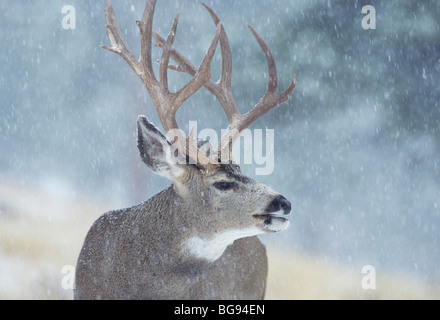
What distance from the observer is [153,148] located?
15.1 ft

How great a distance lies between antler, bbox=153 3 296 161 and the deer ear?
660 mm

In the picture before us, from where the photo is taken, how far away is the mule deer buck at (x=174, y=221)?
4500 mm

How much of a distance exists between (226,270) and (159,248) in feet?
3.62

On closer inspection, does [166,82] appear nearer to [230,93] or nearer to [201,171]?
[201,171]

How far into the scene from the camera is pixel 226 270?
546 cm

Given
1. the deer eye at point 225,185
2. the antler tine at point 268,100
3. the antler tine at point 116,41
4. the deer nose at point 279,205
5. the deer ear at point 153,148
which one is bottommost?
the deer nose at point 279,205

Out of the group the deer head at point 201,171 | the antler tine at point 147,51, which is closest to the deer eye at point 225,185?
the deer head at point 201,171

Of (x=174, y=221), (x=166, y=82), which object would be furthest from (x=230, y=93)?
(x=174, y=221)

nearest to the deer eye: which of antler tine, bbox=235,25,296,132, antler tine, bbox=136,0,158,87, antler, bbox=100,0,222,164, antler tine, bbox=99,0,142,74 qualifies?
antler, bbox=100,0,222,164

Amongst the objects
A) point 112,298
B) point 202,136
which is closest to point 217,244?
point 112,298

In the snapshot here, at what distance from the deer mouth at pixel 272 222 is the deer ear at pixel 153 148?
884 mm

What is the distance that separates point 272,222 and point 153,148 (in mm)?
1218

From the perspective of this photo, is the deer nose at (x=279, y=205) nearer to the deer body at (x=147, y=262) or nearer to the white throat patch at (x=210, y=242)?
the white throat patch at (x=210, y=242)
